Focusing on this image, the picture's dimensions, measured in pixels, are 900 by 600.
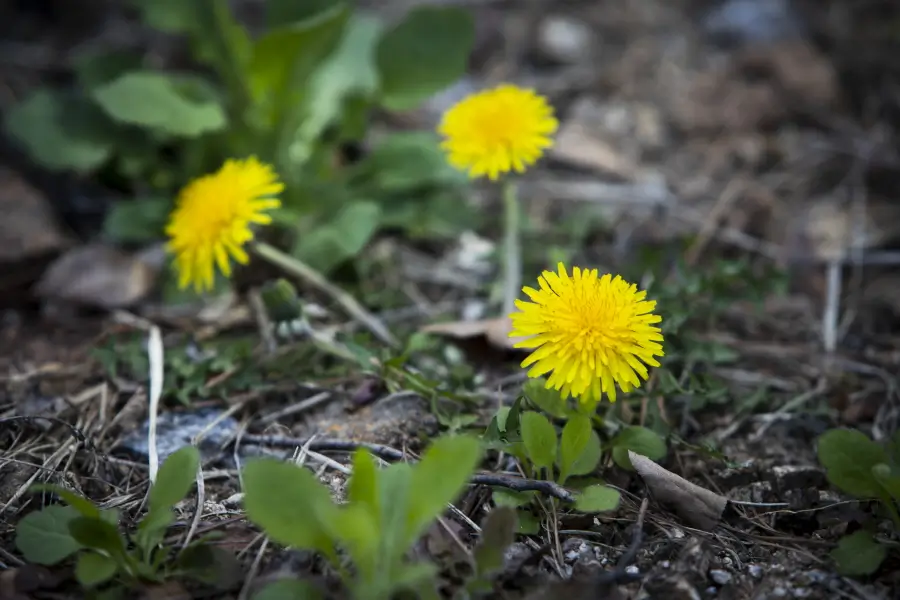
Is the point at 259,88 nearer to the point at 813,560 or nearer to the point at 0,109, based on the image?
the point at 0,109

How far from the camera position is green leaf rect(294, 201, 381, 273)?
229 cm

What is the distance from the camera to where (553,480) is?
1.66 m

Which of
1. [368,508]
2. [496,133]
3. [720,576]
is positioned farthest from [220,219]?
[720,576]

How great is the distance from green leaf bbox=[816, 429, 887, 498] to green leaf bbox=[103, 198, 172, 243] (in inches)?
82.1

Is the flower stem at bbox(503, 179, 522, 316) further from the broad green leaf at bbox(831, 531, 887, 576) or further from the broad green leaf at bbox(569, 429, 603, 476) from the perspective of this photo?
the broad green leaf at bbox(831, 531, 887, 576)

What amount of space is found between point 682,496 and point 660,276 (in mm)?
845

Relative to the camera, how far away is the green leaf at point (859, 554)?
1438 millimetres

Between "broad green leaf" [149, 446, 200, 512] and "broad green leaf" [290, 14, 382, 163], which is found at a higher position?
"broad green leaf" [290, 14, 382, 163]

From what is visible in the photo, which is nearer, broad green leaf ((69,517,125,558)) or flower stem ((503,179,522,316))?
broad green leaf ((69,517,125,558))

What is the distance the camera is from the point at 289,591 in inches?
52.0

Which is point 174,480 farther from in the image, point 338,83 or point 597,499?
point 338,83

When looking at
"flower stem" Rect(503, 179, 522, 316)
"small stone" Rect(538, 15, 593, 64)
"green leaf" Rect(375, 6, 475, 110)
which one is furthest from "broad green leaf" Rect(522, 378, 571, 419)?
"small stone" Rect(538, 15, 593, 64)

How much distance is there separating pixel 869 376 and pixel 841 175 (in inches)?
44.1

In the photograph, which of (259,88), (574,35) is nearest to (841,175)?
(574,35)
